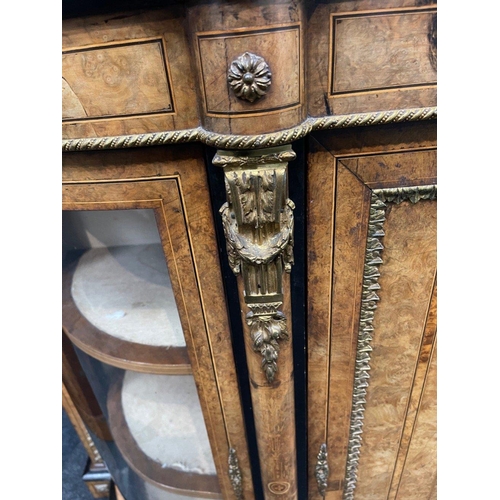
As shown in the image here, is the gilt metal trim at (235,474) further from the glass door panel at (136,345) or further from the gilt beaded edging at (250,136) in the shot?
the gilt beaded edging at (250,136)

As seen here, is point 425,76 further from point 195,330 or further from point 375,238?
point 195,330

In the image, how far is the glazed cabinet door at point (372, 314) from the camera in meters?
0.42

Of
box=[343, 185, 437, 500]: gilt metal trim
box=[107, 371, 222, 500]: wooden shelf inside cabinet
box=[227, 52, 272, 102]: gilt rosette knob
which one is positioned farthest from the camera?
box=[107, 371, 222, 500]: wooden shelf inside cabinet

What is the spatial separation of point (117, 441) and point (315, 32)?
861 mm

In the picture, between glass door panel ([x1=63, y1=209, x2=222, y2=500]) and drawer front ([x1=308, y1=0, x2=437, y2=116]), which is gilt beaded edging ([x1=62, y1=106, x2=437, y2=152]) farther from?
glass door panel ([x1=63, y1=209, x2=222, y2=500])

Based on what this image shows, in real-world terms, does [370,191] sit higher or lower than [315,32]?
lower

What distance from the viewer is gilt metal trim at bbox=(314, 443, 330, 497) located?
2.16 feet

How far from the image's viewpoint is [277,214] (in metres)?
0.39

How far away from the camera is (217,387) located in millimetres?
595

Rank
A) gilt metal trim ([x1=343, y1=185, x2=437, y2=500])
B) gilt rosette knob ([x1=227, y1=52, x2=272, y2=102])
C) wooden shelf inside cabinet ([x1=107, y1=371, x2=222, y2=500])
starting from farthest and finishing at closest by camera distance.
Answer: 1. wooden shelf inside cabinet ([x1=107, y1=371, x2=222, y2=500])
2. gilt metal trim ([x1=343, y1=185, x2=437, y2=500])
3. gilt rosette knob ([x1=227, y1=52, x2=272, y2=102])

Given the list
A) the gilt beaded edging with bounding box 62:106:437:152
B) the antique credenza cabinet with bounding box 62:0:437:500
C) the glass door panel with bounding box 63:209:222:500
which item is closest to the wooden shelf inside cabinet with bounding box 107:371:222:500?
the glass door panel with bounding box 63:209:222:500

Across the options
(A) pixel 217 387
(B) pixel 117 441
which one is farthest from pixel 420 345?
(B) pixel 117 441

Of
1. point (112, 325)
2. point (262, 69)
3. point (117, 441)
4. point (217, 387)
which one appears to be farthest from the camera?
point (117, 441)

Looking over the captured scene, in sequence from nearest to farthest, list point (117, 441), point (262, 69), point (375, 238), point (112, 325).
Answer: point (262, 69), point (375, 238), point (112, 325), point (117, 441)
